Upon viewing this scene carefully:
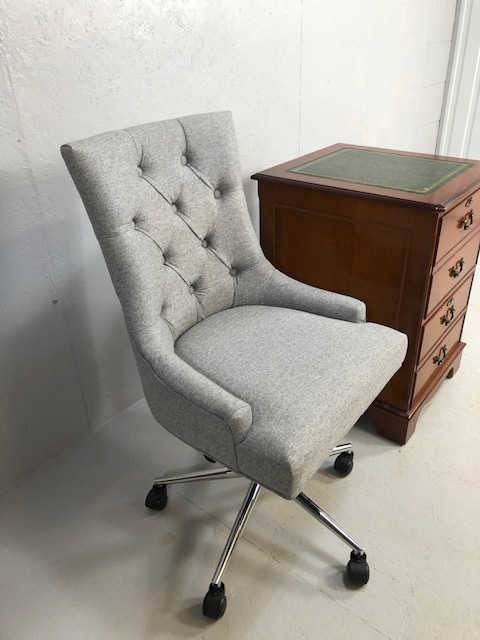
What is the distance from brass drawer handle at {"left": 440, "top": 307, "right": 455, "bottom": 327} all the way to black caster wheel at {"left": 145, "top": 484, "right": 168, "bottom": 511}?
104cm

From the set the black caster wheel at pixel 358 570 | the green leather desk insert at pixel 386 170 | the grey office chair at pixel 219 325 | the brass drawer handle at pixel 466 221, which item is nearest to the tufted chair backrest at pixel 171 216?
the grey office chair at pixel 219 325

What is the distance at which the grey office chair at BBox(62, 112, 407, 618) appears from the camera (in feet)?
3.45

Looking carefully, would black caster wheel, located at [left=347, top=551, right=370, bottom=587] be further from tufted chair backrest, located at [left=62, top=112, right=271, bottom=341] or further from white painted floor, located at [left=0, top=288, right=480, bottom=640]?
tufted chair backrest, located at [left=62, top=112, right=271, bottom=341]

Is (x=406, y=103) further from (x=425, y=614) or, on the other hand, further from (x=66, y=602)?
(x=66, y=602)

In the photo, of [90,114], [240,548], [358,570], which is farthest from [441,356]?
[90,114]

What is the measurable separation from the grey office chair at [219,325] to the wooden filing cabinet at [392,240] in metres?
0.22

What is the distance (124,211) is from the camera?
1.15 m

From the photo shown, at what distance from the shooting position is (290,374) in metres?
1.16

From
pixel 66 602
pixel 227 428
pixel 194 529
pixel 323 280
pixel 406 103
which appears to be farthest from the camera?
pixel 406 103

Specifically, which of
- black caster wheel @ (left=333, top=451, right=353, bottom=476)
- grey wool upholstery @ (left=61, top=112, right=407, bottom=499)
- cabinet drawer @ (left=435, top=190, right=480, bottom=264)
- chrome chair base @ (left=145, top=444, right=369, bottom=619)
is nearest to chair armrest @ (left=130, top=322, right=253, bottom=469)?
grey wool upholstery @ (left=61, top=112, right=407, bottom=499)

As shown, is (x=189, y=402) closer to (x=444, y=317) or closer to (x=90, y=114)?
(x=90, y=114)

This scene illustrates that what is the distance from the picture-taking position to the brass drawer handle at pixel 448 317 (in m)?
1.72

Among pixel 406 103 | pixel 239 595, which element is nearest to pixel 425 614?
pixel 239 595

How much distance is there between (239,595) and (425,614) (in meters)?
0.44
